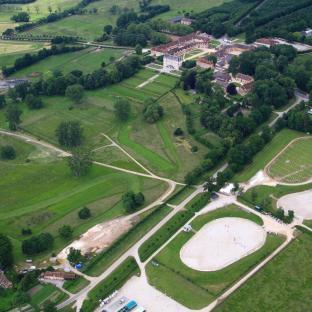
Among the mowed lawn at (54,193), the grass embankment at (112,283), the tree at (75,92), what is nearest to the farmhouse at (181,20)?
the tree at (75,92)

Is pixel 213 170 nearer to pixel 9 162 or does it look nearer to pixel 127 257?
pixel 127 257

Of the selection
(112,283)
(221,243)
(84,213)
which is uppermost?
(84,213)

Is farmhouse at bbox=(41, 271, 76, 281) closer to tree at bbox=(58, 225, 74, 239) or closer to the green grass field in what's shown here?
tree at bbox=(58, 225, 74, 239)

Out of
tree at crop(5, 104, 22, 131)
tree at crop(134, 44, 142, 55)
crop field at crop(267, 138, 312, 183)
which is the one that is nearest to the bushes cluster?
crop field at crop(267, 138, 312, 183)

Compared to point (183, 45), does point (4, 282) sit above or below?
below

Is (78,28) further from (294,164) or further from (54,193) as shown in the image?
(294,164)

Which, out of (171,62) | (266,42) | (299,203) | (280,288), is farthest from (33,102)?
(280,288)

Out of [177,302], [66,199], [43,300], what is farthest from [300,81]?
[43,300]
